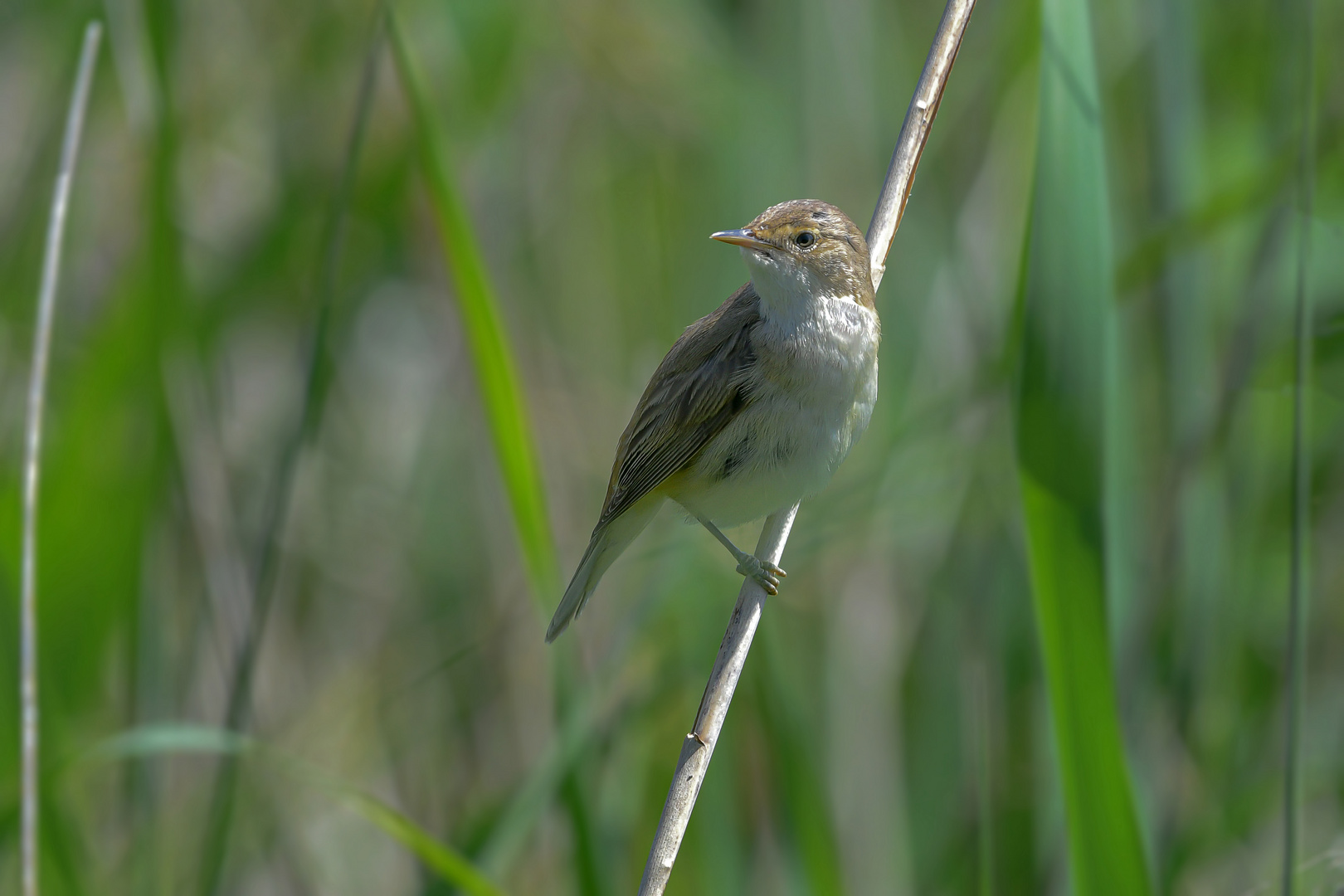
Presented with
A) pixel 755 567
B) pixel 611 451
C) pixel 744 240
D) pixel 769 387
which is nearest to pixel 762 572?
pixel 755 567

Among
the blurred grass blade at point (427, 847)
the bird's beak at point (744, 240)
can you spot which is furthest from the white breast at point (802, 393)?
the blurred grass blade at point (427, 847)

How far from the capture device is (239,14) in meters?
4.84

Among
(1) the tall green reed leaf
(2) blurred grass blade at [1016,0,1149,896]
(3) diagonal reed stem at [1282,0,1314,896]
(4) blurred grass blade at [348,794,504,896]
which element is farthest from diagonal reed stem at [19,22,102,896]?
(3) diagonal reed stem at [1282,0,1314,896]

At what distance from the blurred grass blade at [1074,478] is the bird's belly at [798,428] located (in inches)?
32.4

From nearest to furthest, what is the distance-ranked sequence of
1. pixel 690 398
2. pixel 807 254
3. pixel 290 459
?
pixel 290 459 < pixel 807 254 < pixel 690 398

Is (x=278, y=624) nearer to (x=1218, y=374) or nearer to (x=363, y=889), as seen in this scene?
(x=363, y=889)

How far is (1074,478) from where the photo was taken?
7.07 ft

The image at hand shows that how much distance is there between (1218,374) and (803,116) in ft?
5.64

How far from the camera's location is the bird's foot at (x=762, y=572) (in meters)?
2.72

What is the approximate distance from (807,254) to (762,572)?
2.55 feet

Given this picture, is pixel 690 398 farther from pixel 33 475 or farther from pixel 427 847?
pixel 33 475

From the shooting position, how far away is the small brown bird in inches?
117

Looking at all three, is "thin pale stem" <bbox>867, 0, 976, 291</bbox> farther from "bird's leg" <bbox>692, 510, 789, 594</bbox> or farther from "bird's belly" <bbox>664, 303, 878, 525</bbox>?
"bird's leg" <bbox>692, 510, 789, 594</bbox>

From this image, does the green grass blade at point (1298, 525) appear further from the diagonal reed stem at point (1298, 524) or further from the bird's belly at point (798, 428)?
the bird's belly at point (798, 428)
